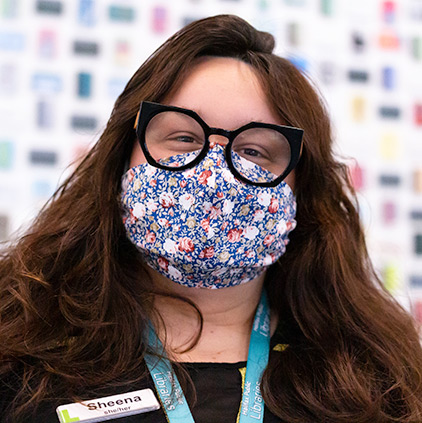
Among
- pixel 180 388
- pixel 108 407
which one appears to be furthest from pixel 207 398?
pixel 108 407

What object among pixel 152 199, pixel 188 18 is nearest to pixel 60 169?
pixel 188 18

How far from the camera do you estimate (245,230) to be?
3.67 ft

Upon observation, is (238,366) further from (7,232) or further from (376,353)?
(7,232)

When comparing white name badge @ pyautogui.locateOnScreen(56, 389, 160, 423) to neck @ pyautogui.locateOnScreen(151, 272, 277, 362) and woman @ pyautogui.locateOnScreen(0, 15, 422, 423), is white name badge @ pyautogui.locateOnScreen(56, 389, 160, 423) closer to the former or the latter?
woman @ pyautogui.locateOnScreen(0, 15, 422, 423)

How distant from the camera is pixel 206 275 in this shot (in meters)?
1.12

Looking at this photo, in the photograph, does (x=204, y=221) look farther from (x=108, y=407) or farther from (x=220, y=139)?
(x=108, y=407)

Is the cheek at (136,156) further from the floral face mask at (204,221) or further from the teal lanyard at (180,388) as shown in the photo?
the teal lanyard at (180,388)

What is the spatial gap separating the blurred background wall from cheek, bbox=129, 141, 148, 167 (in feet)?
2.03

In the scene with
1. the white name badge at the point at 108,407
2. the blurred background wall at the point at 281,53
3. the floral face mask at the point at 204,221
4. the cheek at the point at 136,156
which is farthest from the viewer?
the blurred background wall at the point at 281,53

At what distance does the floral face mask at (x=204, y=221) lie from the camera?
42.3 inches

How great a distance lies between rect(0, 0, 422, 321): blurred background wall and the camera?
1824mm

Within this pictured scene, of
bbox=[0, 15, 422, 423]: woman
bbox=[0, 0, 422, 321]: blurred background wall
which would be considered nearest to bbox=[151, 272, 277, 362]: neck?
bbox=[0, 15, 422, 423]: woman

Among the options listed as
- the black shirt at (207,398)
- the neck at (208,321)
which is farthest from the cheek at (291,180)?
the black shirt at (207,398)

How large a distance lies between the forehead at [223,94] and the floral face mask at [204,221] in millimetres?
88
